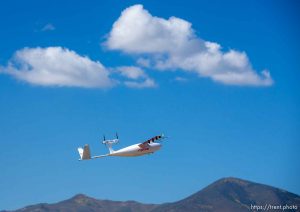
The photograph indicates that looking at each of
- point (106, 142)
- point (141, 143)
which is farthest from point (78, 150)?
point (141, 143)

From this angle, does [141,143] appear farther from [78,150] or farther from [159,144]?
[78,150]

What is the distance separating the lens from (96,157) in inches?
5851

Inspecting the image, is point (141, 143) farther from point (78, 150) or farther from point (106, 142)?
point (78, 150)

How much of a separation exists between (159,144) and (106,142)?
15.2m

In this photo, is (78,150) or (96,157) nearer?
(96,157)

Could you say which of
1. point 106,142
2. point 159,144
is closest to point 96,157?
point 106,142

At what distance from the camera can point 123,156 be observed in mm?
153375

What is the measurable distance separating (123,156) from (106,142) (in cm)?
646

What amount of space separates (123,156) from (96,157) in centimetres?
855

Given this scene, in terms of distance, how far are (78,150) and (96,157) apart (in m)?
13.2

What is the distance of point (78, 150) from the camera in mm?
160125

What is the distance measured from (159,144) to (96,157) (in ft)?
63.7

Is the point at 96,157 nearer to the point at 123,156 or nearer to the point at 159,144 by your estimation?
the point at 123,156

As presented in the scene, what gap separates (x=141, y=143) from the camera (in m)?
152
